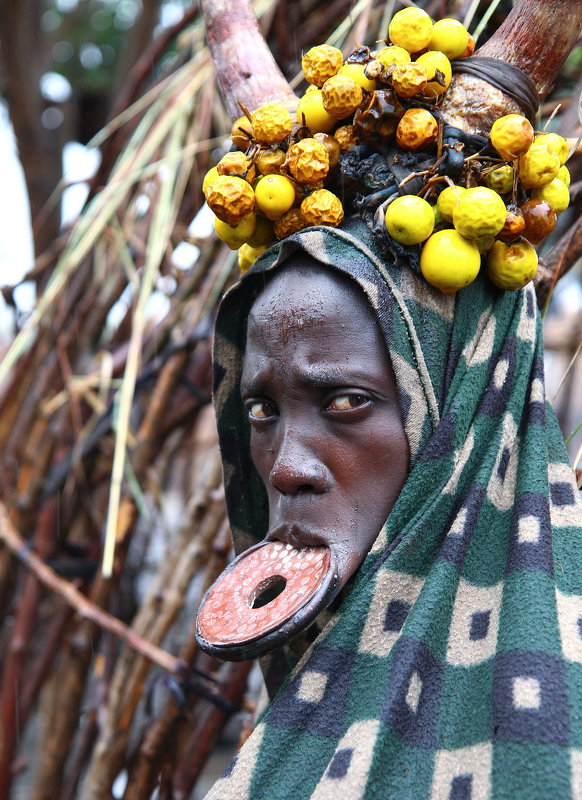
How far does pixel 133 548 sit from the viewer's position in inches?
85.7

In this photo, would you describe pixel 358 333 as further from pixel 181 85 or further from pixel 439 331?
pixel 181 85

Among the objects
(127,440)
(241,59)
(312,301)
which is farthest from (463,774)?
(127,440)

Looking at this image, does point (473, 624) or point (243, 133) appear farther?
point (243, 133)

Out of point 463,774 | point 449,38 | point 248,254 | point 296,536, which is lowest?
point 463,774

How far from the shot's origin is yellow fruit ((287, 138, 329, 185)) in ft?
2.96

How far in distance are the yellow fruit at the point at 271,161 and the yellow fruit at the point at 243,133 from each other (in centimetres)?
4

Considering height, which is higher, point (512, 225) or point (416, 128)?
point (416, 128)

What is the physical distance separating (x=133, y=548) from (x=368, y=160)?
4.91 ft

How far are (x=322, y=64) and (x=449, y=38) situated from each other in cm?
14

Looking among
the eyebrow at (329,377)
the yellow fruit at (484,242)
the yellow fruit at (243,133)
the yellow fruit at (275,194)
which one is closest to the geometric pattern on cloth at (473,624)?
the eyebrow at (329,377)

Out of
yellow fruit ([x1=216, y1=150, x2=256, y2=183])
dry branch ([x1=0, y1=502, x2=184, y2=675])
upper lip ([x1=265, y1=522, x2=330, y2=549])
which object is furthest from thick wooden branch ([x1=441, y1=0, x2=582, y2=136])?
dry branch ([x1=0, y1=502, x2=184, y2=675])

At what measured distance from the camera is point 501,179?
0.88 meters

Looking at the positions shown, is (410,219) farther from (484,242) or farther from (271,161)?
(271,161)

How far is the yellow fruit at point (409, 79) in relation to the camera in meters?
0.88
